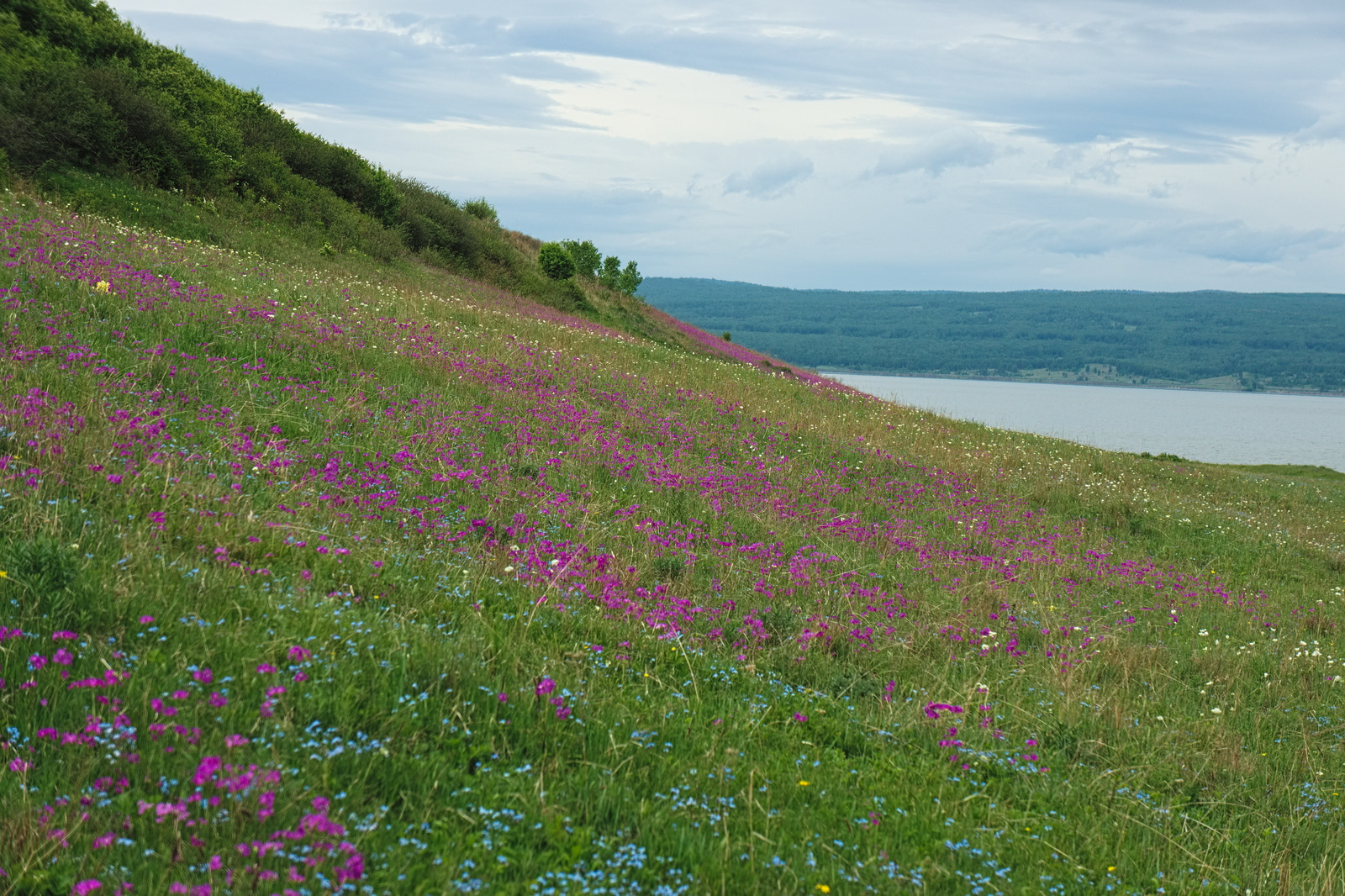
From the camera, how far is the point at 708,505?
9.40 m

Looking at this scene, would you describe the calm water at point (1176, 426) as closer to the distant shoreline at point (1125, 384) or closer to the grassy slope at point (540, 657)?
the grassy slope at point (540, 657)

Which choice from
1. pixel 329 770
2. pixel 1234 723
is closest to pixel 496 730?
pixel 329 770

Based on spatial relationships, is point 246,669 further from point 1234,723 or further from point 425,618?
point 1234,723

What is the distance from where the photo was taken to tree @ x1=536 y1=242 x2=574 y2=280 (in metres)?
38.4

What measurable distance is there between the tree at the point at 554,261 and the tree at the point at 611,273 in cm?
855

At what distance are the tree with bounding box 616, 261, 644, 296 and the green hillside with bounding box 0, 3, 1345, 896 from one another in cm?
3670

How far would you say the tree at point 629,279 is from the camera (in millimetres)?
48656

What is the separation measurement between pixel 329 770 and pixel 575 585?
2.90 metres

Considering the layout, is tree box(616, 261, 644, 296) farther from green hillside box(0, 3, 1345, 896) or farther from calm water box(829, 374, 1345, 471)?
green hillside box(0, 3, 1345, 896)

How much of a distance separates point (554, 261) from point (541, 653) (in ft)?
116

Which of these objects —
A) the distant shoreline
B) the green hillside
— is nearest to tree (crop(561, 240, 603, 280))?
the green hillside

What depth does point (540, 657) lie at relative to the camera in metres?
4.70

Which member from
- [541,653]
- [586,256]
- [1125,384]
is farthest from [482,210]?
[1125,384]

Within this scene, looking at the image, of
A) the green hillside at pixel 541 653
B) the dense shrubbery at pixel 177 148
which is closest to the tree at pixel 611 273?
the dense shrubbery at pixel 177 148
